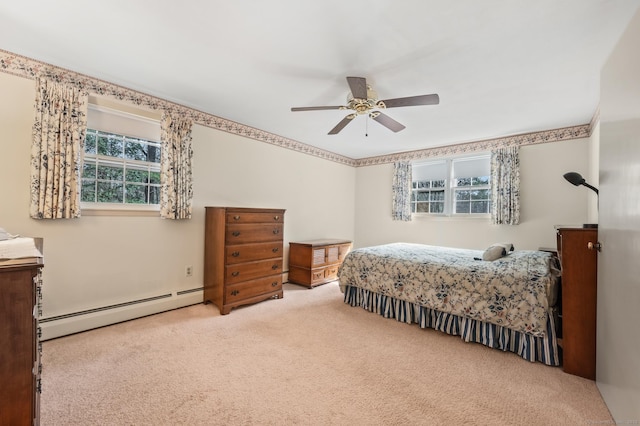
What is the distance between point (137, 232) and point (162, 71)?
5.80 feet

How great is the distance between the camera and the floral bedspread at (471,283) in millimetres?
2293

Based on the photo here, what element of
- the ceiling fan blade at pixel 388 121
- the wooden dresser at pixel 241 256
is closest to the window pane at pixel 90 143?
the wooden dresser at pixel 241 256

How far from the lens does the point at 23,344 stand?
99 cm

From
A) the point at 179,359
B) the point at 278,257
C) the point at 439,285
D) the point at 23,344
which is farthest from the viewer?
the point at 278,257

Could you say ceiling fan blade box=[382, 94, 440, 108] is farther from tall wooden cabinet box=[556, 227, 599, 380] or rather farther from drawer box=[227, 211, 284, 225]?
drawer box=[227, 211, 284, 225]

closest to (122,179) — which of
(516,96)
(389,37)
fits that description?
(389,37)

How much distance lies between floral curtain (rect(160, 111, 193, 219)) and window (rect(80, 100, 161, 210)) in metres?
0.14

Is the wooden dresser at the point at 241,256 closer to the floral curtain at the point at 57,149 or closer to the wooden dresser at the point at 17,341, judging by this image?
the floral curtain at the point at 57,149

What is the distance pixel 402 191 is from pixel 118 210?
4614 mm

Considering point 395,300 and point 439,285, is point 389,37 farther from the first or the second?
point 395,300

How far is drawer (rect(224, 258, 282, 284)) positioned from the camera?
10.8ft

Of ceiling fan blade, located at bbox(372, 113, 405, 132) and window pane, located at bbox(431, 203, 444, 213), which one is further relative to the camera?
window pane, located at bbox(431, 203, 444, 213)

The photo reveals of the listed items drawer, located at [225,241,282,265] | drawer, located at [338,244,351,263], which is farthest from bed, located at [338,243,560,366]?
drawer, located at [338,244,351,263]

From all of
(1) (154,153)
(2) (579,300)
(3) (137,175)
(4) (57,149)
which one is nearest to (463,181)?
(2) (579,300)
